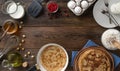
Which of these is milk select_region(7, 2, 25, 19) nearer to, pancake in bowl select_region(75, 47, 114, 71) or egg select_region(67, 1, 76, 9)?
egg select_region(67, 1, 76, 9)

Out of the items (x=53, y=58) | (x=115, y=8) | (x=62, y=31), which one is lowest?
(x=53, y=58)

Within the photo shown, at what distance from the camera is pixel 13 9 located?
162 centimetres

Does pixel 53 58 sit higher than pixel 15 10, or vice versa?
pixel 15 10

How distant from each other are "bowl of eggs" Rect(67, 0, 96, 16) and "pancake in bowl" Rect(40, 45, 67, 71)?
0.61 ft

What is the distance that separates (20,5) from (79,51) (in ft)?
1.15

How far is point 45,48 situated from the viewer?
1.59 metres

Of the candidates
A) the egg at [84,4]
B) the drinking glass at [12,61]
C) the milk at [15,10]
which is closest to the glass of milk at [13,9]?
the milk at [15,10]

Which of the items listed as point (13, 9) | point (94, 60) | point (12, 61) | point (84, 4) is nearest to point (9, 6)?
point (13, 9)

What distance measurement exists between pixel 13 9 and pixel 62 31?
250 millimetres

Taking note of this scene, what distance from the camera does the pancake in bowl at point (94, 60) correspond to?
1.50 meters

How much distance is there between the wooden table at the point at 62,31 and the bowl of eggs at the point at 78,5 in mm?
41

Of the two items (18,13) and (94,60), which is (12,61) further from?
(94,60)

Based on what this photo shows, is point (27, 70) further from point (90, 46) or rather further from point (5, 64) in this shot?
point (90, 46)

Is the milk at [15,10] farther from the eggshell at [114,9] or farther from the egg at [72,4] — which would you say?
the eggshell at [114,9]
